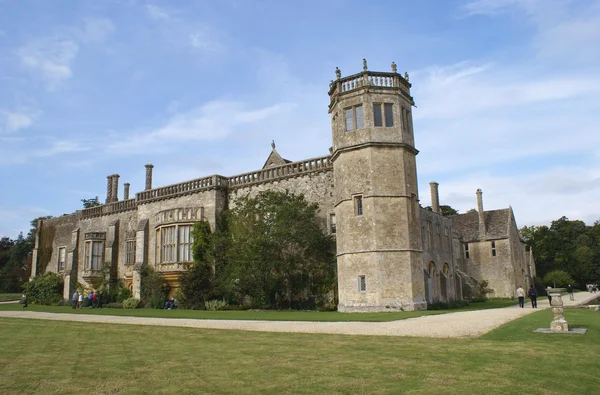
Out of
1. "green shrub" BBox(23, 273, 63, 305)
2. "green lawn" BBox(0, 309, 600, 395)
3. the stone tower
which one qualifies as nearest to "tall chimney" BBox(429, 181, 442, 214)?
the stone tower

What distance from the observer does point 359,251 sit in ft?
69.5

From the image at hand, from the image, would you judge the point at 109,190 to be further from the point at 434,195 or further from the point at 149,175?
the point at 434,195

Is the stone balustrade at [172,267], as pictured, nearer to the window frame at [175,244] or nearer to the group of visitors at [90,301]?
the window frame at [175,244]

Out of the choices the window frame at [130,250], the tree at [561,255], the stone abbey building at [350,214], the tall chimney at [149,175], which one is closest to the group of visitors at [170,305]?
the stone abbey building at [350,214]

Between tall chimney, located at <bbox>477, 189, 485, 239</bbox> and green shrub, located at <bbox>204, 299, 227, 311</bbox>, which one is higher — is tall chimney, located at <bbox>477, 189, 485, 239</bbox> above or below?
above

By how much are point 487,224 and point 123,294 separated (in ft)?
105

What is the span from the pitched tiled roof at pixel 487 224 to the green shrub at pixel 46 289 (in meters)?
35.3

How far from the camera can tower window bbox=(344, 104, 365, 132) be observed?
878 inches

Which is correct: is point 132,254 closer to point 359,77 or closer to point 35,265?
point 35,265

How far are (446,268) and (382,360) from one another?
2150 centimetres

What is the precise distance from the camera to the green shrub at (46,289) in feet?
120

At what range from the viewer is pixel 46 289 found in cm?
3725

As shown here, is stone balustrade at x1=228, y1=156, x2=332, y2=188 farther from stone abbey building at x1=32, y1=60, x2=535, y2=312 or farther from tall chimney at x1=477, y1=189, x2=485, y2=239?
tall chimney at x1=477, y1=189, x2=485, y2=239

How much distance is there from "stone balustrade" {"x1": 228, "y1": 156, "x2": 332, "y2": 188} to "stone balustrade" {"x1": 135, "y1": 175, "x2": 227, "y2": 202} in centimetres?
90
